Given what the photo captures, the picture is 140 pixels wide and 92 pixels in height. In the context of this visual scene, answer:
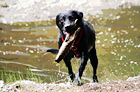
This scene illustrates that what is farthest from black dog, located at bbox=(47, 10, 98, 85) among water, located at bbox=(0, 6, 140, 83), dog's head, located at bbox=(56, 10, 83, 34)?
water, located at bbox=(0, 6, 140, 83)

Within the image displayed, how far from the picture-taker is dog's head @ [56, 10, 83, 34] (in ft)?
17.3

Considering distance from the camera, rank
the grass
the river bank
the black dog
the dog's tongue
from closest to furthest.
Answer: the river bank, the dog's tongue, the black dog, the grass

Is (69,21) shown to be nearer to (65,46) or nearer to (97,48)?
(65,46)

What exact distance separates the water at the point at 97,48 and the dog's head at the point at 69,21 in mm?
1134

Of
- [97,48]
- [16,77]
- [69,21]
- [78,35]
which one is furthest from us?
[97,48]

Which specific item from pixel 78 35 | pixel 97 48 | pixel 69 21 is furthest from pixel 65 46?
pixel 97 48

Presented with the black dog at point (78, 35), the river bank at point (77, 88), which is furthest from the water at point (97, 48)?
the river bank at point (77, 88)

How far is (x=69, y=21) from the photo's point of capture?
5445 millimetres

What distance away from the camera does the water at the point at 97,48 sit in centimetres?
821

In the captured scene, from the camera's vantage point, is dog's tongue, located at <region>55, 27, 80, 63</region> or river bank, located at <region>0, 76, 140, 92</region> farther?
dog's tongue, located at <region>55, 27, 80, 63</region>

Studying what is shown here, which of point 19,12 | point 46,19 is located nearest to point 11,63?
point 46,19

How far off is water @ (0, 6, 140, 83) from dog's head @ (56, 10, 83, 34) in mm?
1134

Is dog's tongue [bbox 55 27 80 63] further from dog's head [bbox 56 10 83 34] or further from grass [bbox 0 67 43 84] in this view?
grass [bbox 0 67 43 84]

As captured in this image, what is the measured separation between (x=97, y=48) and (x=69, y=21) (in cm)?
518
